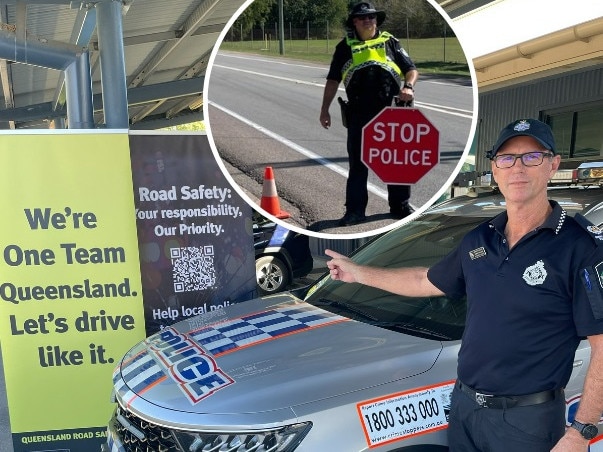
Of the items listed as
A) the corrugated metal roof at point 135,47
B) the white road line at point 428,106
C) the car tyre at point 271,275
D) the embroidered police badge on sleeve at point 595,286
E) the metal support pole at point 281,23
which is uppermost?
the corrugated metal roof at point 135,47

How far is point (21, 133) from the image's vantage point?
372cm

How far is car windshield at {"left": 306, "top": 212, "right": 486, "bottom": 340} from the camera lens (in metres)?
2.81

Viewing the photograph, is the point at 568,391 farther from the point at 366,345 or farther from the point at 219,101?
the point at 219,101

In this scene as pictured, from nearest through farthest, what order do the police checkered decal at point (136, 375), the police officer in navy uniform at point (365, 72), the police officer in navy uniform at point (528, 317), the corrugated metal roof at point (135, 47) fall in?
the police officer in navy uniform at point (365, 72) → the police officer in navy uniform at point (528, 317) → the police checkered decal at point (136, 375) → the corrugated metal roof at point (135, 47)

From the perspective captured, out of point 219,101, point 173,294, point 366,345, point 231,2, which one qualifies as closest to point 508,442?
point 366,345

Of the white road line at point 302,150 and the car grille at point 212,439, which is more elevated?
the white road line at point 302,150

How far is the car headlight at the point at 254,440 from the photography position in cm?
223

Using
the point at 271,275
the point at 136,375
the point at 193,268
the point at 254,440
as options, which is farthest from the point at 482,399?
the point at 271,275

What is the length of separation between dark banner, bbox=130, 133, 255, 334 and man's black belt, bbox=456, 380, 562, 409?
2283mm

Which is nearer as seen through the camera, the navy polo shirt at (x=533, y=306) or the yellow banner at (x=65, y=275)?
the navy polo shirt at (x=533, y=306)

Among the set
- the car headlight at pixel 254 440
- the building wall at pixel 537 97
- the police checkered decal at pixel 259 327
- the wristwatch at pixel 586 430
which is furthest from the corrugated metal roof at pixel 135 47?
the building wall at pixel 537 97

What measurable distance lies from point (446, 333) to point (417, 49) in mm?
1291

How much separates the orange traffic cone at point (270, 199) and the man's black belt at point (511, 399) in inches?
36.2

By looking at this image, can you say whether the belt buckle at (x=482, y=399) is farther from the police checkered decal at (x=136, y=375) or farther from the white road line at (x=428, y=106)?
the police checkered decal at (x=136, y=375)
